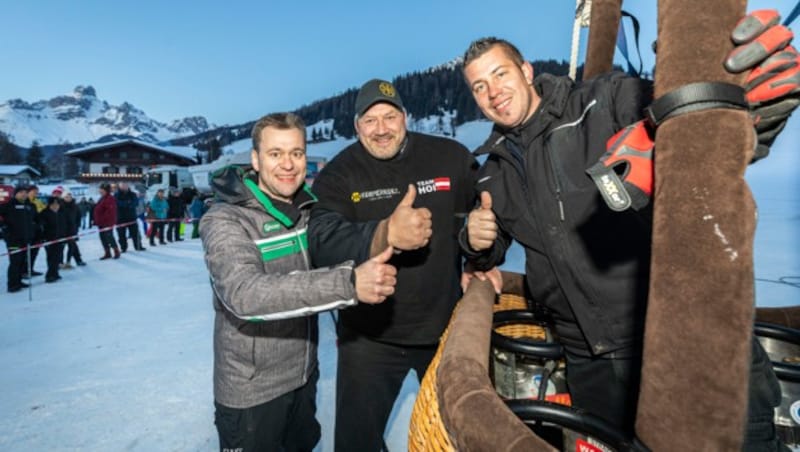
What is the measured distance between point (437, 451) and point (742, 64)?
0.90 m

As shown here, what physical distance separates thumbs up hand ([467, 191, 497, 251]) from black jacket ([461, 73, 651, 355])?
→ 133mm

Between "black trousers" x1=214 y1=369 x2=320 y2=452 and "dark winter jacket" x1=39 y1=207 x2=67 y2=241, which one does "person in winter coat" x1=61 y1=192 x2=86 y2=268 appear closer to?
"dark winter jacket" x1=39 y1=207 x2=67 y2=241

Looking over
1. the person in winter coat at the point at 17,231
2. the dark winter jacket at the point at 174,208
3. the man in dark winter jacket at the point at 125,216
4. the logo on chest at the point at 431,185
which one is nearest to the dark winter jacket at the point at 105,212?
the man in dark winter jacket at the point at 125,216

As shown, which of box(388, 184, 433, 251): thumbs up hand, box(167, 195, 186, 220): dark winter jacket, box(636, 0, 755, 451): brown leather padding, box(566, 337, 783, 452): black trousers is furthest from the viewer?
box(167, 195, 186, 220): dark winter jacket

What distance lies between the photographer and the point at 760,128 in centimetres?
71

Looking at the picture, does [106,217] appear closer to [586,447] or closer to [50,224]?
[50,224]

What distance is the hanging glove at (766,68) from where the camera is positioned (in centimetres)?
56

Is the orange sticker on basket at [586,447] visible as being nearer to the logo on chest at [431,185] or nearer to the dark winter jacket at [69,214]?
the logo on chest at [431,185]

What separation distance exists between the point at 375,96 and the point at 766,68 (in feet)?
5.58

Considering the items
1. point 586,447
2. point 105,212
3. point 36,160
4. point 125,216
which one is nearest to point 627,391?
point 586,447

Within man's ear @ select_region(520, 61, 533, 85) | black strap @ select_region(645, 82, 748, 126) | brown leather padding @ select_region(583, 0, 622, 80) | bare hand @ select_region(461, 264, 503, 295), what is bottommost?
bare hand @ select_region(461, 264, 503, 295)

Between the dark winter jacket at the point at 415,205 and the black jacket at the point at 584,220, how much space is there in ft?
2.25

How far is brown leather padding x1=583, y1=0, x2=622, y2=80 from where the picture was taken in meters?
2.36

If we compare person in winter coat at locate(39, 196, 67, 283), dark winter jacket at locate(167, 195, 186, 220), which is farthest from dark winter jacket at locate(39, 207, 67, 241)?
dark winter jacket at locate(167, 195, 186, 220)
